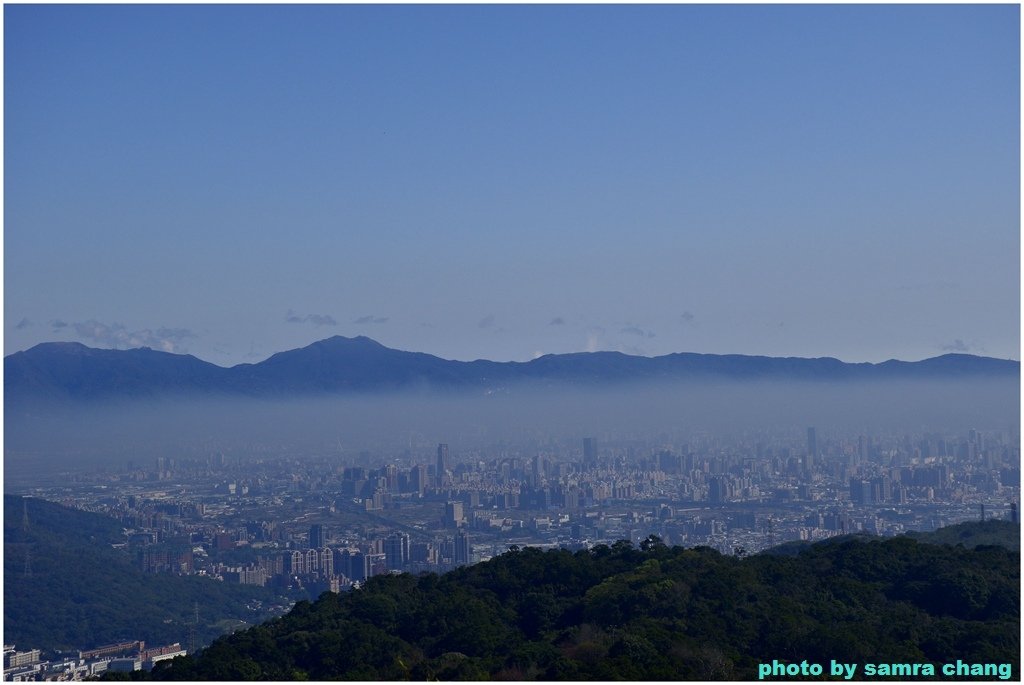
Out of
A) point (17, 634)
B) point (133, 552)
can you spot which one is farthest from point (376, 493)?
point (17, 634)

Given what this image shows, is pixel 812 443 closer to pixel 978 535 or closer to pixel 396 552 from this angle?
pixel 396 552

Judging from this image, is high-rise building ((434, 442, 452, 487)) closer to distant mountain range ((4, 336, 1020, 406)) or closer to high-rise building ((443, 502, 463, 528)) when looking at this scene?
high-rise building ((443, 502, 463, 528))

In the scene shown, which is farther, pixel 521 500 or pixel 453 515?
pixel 521 500

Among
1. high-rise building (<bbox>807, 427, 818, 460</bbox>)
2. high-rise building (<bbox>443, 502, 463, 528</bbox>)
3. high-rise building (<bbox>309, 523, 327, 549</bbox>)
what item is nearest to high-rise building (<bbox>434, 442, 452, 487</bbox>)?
high-rise building (<bbox>443, 502, 463, 528</bbox>)

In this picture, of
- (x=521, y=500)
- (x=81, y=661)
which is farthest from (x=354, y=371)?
(x=81, y=661)

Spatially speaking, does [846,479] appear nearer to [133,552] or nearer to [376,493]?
[376,493]

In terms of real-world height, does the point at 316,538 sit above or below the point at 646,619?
below

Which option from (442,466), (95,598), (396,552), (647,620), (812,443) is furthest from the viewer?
(812,443)

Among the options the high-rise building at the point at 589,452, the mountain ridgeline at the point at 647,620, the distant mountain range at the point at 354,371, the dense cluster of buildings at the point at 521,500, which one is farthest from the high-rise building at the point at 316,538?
the distant mountain range at the point at 354,371
